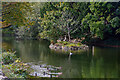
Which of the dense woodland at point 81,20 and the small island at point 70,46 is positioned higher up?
the dense woodland at point 81,20

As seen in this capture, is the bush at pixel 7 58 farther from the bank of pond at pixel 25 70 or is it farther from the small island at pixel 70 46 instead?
the small island at pixel 70 46

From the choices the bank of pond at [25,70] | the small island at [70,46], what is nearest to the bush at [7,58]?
the bank of pond at [25,70]

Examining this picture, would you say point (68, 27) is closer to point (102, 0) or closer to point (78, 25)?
point (78, 25)

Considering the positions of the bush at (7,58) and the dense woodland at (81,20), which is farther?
the dense woodland at (81,20)

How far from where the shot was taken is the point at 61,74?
395 inches

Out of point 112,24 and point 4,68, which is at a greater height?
point 112,24

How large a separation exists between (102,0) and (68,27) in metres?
4.93

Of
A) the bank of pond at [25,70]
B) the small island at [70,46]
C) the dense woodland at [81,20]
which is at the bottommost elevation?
the bank of pond at [25,70]

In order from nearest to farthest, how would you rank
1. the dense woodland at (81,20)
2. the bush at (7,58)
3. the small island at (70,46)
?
the bush at (7,58) → the small island at (70,46) → the dense woodland at (81,20)

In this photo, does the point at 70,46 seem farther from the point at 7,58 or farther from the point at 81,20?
the point at 7,58

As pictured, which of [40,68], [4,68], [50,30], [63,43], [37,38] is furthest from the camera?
[37,38]

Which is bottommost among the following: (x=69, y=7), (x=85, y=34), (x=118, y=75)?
(x=118, y=75)

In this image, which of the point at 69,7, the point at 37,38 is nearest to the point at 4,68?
the point at 69,7

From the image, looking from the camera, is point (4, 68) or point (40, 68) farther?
point (40, 68)
